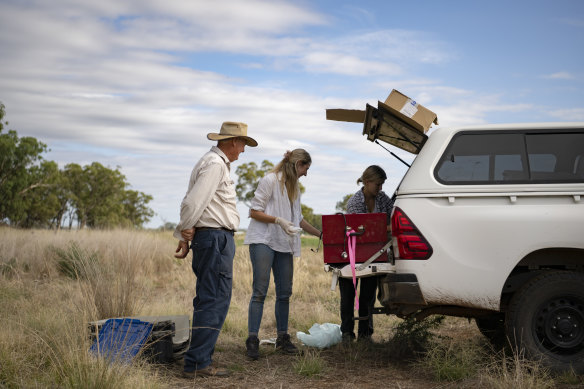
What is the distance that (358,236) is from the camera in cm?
558

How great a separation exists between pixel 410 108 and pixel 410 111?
0.03 meters

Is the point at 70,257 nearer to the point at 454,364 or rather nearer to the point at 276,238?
the point at 276,238

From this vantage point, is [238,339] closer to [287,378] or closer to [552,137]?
[287,378]

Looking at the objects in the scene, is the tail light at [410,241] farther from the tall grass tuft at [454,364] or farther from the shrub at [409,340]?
the shrub at [409,340]

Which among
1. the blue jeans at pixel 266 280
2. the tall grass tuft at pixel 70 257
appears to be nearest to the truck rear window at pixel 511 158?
the blue jeans at pixel 266 280

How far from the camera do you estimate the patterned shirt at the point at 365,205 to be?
6777 millimetres

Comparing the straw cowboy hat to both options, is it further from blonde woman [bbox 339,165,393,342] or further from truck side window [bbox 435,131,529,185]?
truck side window [bbox 435,131,529,185]

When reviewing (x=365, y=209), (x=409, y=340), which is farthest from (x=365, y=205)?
(x=409, y=340)

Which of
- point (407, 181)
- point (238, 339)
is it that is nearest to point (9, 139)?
point (238, 339)

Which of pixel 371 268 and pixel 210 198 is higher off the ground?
pixel 210 198

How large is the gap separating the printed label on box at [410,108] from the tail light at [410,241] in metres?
1.04

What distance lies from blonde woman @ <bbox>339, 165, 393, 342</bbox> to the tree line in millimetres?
18612

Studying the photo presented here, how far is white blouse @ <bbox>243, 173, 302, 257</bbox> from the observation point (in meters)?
6.25

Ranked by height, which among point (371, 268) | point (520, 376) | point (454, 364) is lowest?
point (454, 364)
